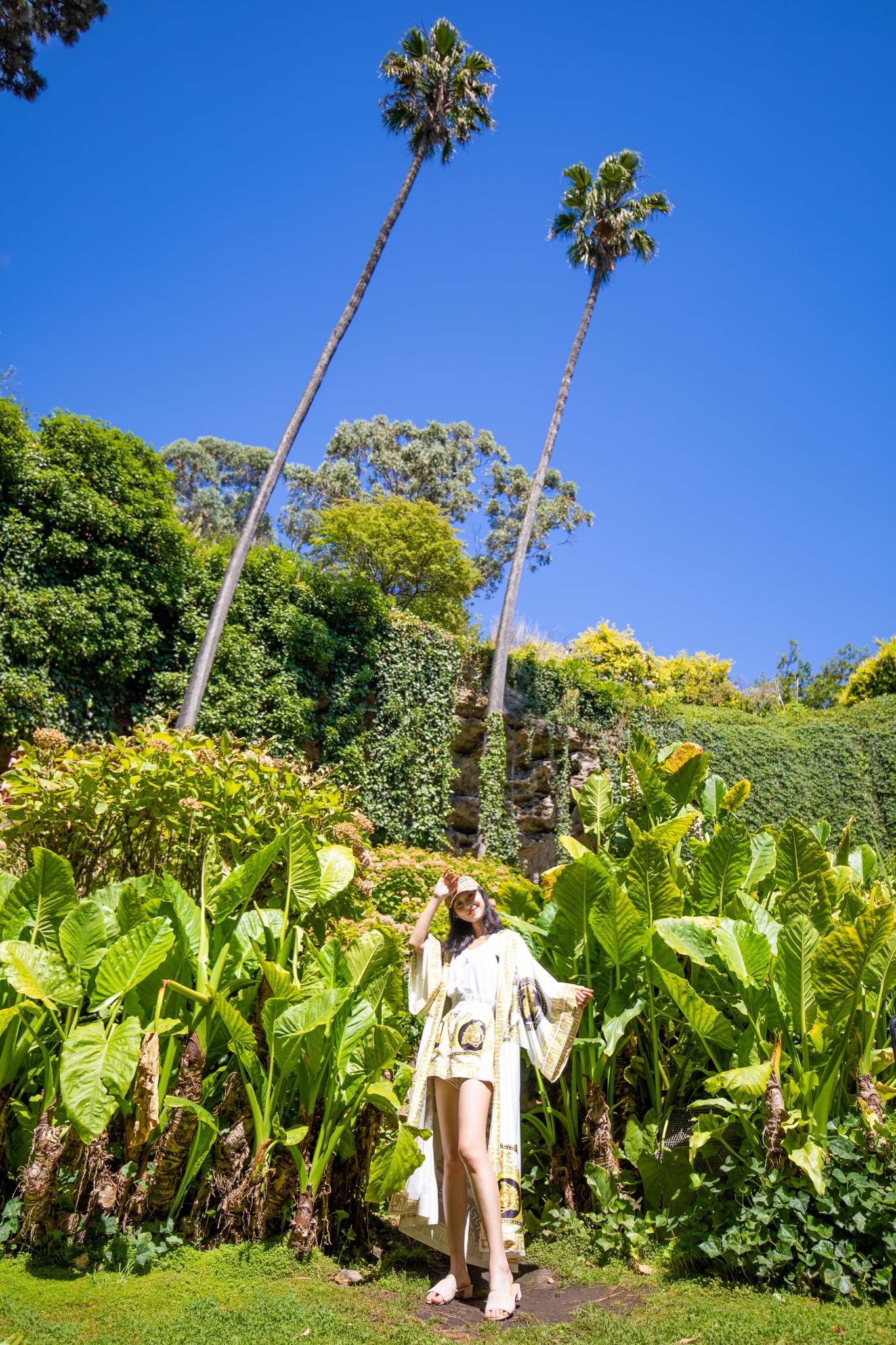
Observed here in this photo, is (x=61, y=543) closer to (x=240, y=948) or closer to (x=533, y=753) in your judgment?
(x=240, y=948)

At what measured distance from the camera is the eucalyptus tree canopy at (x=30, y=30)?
6.74 meters

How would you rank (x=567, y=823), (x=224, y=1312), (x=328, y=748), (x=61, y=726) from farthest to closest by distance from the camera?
(x=567, y=823), (x=328, y=748), (x=61, y=726), (x=224, y=1312)

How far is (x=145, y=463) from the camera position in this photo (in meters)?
8.73

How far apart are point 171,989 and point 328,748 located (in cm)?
760

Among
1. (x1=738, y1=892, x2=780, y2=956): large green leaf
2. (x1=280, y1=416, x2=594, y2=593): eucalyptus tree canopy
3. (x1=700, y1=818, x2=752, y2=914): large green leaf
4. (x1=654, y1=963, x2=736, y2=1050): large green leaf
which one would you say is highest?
(x1=280, y1=416, x2=594, y2=593): eucalyptus tree canopy

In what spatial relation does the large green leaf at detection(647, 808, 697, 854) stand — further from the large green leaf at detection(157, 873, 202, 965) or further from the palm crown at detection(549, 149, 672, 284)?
the palm crown at detection(549, 149, 672, 284)

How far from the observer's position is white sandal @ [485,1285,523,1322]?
2.38 meters

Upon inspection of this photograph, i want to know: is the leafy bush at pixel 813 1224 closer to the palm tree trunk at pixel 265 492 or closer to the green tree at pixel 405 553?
the palm tree trunk at pixel 265 492

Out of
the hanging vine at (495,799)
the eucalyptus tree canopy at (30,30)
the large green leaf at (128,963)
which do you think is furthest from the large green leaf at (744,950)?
the hanging vine at (495,799)

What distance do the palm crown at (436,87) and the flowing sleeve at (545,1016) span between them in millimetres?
12101

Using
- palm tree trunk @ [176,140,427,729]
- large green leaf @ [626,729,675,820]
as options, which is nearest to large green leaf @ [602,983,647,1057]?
large green leaf @ [626,729,675,820]

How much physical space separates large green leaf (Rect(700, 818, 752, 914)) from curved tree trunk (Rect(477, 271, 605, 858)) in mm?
8555

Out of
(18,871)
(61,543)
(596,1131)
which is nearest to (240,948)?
(596,1131)

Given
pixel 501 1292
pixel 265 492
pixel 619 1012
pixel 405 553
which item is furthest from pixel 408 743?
pixel 405 553
